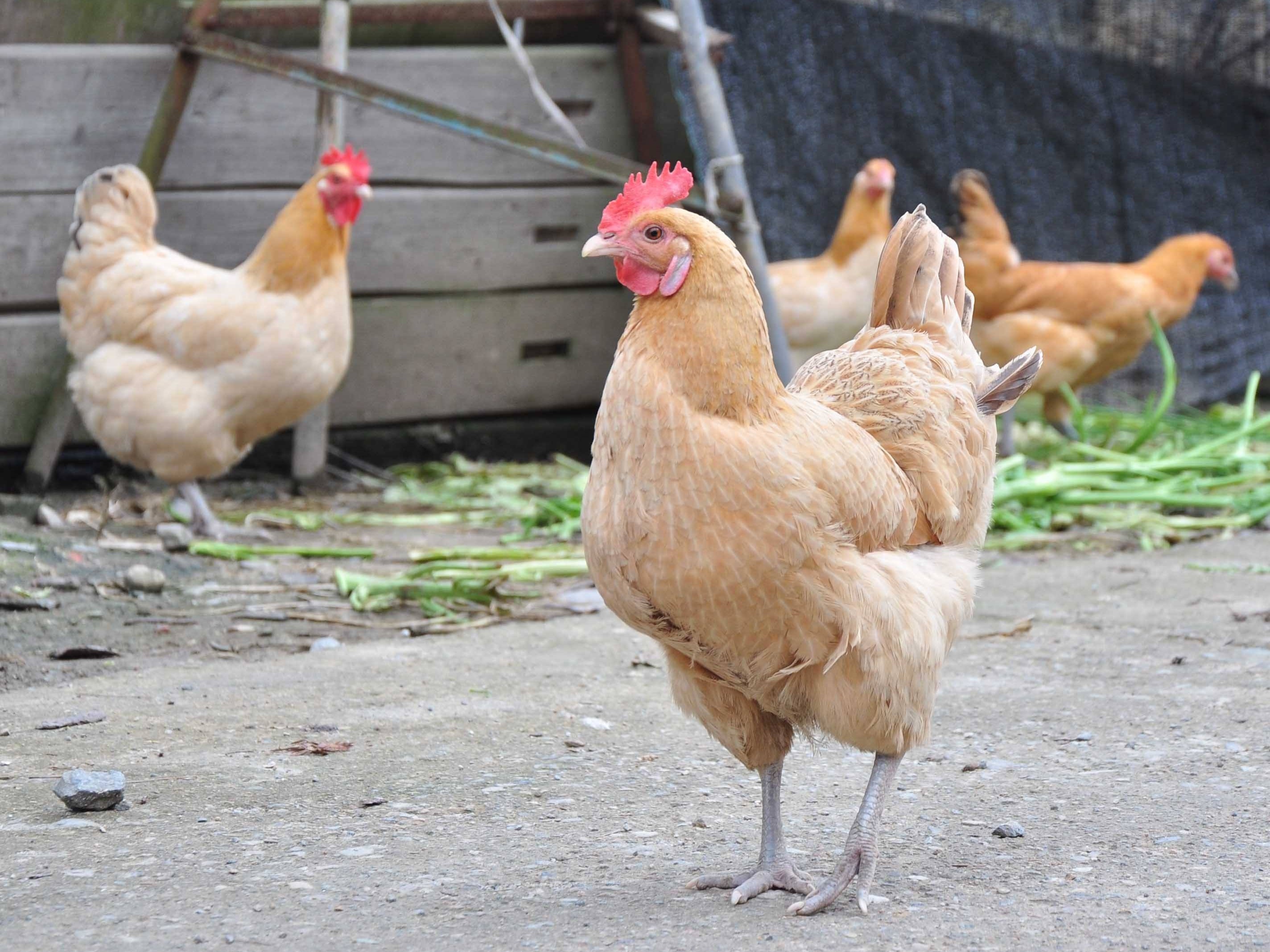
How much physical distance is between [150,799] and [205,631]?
135 cm

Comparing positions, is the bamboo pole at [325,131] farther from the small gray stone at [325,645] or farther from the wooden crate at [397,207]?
the small gray stone at [325,645]

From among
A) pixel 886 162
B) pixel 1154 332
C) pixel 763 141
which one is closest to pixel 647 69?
pixel 763 141

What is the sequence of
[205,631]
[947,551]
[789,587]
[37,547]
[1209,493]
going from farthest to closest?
[1209,493] < [37,547] < [205,631] < [947,551] < [789,587]

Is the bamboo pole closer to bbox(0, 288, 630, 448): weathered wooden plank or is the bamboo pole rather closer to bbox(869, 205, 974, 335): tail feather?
bbox(0, 288, 630, 448): weathered wooden plank

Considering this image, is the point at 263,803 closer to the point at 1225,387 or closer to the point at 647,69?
the point at 647,69

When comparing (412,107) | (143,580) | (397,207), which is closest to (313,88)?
(412,107)

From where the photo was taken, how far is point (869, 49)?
6.46m

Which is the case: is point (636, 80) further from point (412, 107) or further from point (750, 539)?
point (750, 539)

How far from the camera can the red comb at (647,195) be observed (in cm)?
217

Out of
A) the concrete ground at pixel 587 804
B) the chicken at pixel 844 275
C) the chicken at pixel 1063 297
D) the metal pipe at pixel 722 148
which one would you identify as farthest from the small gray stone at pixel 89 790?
the chicken at pixel 1063 297

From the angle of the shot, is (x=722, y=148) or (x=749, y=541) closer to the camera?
(x=749, y=541)

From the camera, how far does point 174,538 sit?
15.4ft

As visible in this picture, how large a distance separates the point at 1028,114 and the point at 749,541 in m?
5.62

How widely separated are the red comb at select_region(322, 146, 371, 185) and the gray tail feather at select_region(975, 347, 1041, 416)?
3.31 meters
